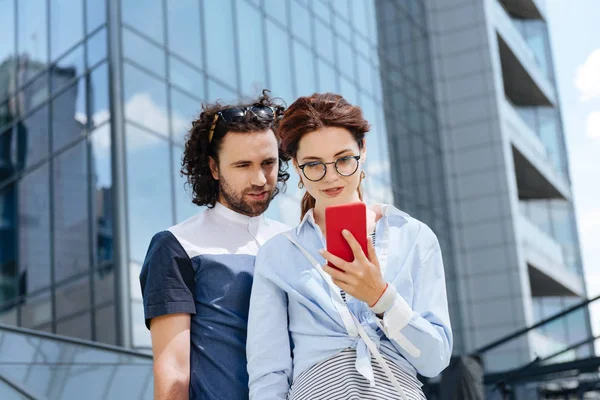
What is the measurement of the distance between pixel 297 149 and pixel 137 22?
11511 mm

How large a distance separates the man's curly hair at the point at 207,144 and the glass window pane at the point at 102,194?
9.46m

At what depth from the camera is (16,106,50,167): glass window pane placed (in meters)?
15.1

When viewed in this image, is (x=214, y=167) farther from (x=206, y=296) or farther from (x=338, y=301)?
(x=338, y=301)

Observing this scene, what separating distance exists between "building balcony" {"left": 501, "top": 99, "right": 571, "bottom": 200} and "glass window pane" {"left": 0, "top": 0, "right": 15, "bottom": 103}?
60.9ft

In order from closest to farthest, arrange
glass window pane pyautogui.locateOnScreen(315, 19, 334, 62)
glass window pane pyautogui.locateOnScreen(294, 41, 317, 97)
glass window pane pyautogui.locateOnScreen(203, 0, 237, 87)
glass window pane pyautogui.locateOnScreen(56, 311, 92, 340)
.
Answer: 1. glass window pane pyautogui.locateOnScreen(56, 311, 92, 340)
2. glass window pane pyautogui.locateOnScreen(203, 0, 237, 87)
3. glass window pane pyautogui.locateOnScreen(294, 41, 317, 97)
4. glass window pane pyautogui.locateOnScreen(315, 19, 334, 62)

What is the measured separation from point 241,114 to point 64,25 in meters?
12.3

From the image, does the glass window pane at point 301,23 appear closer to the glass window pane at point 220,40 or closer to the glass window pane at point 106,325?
the glass window pane at point 220,40

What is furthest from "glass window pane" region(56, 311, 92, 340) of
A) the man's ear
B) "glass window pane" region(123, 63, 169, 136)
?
the man's ear

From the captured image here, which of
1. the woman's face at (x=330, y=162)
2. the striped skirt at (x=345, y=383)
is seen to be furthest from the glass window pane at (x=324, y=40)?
the striped skirt at (x=345, y=383)

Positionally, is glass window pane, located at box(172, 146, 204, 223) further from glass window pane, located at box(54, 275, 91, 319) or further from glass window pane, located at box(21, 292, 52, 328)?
glass window pane, located at box(21, 292, 52, 328)

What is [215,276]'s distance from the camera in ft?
9.98

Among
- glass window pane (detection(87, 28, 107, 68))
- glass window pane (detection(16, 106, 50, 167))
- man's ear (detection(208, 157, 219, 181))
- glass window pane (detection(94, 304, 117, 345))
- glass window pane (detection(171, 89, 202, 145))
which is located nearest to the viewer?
man's ear (detection(208, 157, 219, 181))

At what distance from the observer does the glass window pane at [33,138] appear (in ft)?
49.6

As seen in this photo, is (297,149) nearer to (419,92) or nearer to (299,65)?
(299,65)
